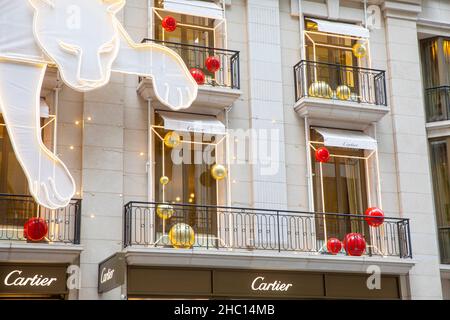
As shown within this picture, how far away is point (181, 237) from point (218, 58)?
4.53m

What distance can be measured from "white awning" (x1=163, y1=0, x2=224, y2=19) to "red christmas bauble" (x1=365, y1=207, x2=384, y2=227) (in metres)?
5.58

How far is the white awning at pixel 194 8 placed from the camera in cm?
1833

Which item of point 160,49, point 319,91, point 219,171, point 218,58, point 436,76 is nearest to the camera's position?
point 219,171

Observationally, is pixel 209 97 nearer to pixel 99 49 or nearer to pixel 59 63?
pixel 99 49

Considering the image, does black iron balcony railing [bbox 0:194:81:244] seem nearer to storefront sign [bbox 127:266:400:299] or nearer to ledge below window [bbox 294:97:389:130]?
storefront sign [bbox 127:266:400:299]

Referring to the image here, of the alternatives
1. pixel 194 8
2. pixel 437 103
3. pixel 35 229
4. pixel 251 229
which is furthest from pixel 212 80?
pixel 437 103

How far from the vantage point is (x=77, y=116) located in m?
17.2

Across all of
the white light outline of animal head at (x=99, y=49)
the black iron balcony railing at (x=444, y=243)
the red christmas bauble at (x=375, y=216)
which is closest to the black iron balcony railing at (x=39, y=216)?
the white light outline of animal head at (x=99, y=49)

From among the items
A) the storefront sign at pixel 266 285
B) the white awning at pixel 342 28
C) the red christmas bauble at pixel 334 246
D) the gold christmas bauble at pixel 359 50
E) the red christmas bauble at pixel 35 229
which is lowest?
the storefront sign at pixel 266 285

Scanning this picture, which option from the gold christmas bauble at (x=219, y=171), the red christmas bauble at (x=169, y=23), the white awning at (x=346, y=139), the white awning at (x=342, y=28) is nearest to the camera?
the gold christmas bauble at (x=219, y=171)

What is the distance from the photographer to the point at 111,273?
1454 cm

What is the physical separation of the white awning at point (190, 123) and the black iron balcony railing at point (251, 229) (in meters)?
1.67

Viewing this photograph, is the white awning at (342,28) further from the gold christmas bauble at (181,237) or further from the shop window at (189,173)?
the gold christmas bauble at (181,237)

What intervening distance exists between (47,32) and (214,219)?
17.6 ft
